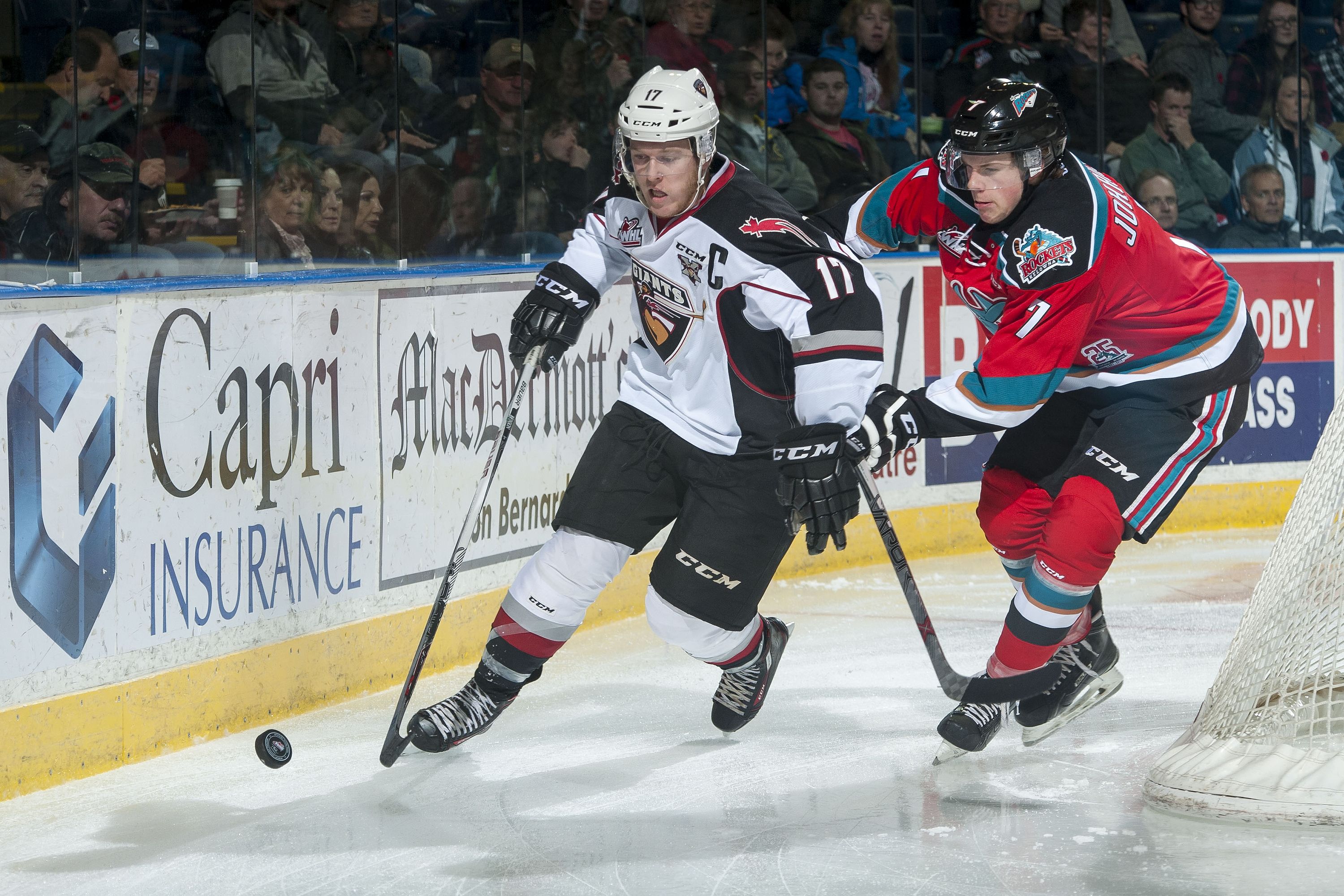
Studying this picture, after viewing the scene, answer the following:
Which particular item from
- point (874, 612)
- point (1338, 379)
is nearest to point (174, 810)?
point (874, 612)

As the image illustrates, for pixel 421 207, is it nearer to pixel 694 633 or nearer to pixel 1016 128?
pixel 694 633

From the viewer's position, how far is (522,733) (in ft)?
12.1

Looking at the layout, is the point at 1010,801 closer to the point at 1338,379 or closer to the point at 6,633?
the point at 6,633

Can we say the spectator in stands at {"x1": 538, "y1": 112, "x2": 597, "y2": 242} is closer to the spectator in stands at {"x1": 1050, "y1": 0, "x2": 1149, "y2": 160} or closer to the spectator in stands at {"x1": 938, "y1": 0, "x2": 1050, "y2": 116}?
the spectator in stands at {"x1": 938, "y1": 0, "x2": 1050, "y2": 116}

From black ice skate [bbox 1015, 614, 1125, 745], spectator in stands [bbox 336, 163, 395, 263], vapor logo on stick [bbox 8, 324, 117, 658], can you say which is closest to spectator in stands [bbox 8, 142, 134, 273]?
vapor logo on stick [bbox 8, 324, 117, 658]

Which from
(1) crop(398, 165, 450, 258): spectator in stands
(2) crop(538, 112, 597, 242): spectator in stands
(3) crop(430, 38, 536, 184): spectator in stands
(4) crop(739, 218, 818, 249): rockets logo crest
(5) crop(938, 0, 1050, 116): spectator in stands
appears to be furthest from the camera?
(5) crop(938, 0, 1050, 116): spectator in stands

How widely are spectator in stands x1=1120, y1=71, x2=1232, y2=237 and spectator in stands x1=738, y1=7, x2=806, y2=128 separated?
4.70 feet

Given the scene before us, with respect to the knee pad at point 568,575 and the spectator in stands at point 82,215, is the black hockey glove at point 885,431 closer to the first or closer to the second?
the knee pad at point 568,575

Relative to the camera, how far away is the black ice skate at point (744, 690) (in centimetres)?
355

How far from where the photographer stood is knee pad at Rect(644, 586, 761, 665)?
10.9 ft

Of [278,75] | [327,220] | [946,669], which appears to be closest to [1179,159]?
[327,220]

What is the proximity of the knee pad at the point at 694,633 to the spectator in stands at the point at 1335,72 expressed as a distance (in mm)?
4791

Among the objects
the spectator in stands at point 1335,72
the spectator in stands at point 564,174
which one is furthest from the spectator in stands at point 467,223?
the spectator in stands at point 1335,72

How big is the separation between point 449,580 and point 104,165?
131 centimetres
